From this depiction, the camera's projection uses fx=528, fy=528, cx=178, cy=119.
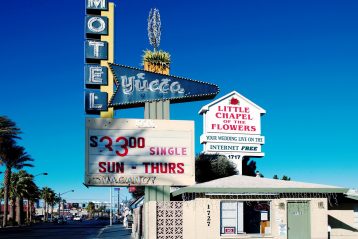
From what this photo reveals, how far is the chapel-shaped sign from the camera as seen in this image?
137 feet

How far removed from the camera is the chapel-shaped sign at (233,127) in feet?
137

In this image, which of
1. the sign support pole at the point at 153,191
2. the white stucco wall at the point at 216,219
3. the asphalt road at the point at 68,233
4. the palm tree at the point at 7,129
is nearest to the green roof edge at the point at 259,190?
the white stucco wall at the point at 216,219

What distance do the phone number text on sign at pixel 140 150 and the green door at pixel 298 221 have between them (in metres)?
4.90

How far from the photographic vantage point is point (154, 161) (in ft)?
81.6

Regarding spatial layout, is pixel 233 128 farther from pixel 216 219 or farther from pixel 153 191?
pixel 216 219

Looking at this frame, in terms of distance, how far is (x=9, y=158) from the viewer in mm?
66812

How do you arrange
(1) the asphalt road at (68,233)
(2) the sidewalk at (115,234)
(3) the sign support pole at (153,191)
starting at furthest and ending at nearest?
(1) the asphalt road at (68,233), (2) the sidewalk at (115,234), (3) the sign support pole at (153,191)

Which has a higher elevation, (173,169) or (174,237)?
(173,169)

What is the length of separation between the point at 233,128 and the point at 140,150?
18.8 m

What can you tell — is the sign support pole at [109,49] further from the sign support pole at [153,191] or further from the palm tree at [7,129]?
the palm tree at [7,129]

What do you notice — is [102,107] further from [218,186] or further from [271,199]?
[271,199]

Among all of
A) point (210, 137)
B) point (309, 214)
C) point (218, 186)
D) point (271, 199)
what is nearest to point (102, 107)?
point (218, 186)

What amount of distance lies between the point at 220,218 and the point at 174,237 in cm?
232

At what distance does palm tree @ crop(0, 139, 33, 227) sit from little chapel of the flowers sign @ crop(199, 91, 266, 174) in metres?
31.1
